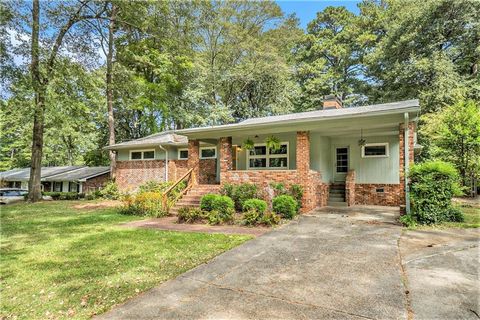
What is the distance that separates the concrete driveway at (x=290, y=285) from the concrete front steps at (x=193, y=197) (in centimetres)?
481

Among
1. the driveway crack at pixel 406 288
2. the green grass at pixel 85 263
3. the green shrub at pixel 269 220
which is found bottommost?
the green grass at pixel 85 263

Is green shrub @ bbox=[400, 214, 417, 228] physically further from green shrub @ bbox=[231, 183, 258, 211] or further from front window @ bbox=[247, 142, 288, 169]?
front window @ bbox=[247, 142, 288, 169]

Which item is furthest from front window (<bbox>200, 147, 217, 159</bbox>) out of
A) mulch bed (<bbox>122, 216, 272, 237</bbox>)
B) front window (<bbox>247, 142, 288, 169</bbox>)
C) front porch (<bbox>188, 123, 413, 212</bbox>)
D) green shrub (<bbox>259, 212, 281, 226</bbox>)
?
green shrub (<bbox>259, 212, 281, 226</bbox>)

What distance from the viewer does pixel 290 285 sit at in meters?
3.54

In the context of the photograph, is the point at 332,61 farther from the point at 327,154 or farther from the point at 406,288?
the point at 406,288

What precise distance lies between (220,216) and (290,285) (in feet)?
15.6

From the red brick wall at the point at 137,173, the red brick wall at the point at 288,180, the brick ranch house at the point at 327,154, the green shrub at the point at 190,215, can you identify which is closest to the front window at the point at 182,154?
the red brick wall at the point at 137,173

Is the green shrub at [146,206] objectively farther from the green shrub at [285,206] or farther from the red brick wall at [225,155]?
the green shrub at [285,206]

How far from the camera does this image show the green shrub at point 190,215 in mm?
8305

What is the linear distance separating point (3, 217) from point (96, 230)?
18.3 feet

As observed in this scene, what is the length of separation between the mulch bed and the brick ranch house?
2492 millimetres

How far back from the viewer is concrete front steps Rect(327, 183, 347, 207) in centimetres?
1086

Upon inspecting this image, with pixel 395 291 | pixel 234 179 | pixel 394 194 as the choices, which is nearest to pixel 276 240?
pixel 395 291

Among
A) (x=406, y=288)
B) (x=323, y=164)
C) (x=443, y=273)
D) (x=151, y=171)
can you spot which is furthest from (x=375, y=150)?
(x=151, y=171)
